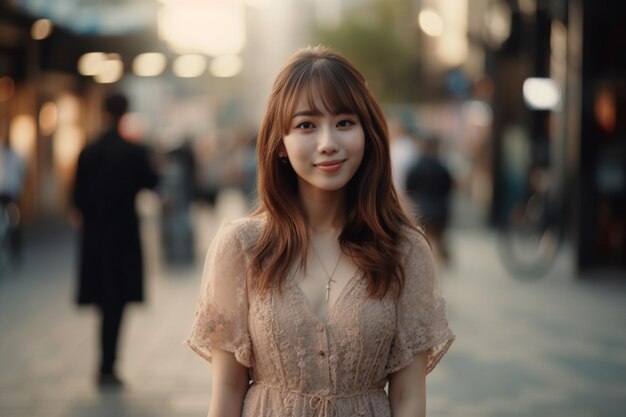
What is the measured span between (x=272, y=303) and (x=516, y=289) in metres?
10.3

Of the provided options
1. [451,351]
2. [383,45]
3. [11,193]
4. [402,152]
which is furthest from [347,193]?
[383,45]

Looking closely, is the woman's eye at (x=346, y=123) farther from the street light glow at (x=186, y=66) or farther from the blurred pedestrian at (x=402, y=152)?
the street light glow at (x=186, y=66)

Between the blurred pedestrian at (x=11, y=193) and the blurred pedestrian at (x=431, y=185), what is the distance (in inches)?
220

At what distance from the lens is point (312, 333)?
8.65ft

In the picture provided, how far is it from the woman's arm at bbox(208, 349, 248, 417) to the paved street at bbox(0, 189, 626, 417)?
→ 384 centimetres

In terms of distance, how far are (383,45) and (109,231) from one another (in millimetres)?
48823

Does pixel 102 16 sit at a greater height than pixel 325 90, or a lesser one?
greater

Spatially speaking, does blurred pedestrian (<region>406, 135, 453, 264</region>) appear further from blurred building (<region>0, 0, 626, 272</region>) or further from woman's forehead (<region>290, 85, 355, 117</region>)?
woman's forehead (<region>290, 85, 355, 117</region>)

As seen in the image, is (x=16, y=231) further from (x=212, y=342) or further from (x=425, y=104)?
(x=425, y=104)

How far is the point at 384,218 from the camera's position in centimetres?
281

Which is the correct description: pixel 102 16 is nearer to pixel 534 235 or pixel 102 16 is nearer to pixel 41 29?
pixel 41 29

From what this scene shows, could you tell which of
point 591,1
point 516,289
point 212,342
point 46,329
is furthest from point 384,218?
point 591,1

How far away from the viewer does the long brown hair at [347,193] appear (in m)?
2.69

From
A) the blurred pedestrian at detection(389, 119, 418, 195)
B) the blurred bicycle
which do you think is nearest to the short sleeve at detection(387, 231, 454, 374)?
Result: the blurred pedestrian at detection(389, 119, 418, 195)
